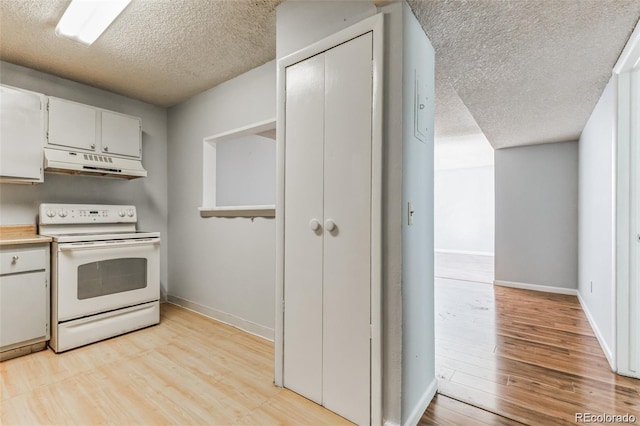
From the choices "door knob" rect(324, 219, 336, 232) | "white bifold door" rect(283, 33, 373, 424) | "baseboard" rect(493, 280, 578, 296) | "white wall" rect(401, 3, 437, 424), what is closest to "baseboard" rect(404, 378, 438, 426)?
"white wall" rect(401, 3, 437, 424)

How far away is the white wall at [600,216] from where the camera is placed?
2.24 meters

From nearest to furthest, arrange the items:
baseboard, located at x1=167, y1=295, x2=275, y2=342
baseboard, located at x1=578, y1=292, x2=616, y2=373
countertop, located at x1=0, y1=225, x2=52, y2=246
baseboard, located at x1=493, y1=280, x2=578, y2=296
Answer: baseboard, located at x1=578, y1=292, x2=616, y2=373 < countertop, located at x1=0, y1=225, x2=52, y2=246 < baseboard, located at x1=167, y1=295, x2=275, y2=342 < baseboard, located at x1=493, y1=280, x2=578, y2=296

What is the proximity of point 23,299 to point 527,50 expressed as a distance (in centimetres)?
392

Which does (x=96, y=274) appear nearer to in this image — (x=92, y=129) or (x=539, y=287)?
(x=92, y=129)

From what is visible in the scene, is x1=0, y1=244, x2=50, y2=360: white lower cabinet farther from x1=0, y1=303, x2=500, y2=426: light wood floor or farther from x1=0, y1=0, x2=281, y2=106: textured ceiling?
x1=0, y1=0, x2=281, y2=106: textured ceiling

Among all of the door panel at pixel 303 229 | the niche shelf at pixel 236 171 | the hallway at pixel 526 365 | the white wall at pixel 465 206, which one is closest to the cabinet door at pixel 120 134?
the niche shelf at pixel 236 171

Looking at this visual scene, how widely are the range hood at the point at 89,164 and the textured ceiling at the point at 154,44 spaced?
76cm

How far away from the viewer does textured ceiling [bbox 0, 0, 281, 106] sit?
1.88m

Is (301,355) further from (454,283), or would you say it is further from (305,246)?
(454,283)

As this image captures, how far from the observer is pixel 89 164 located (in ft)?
8.82

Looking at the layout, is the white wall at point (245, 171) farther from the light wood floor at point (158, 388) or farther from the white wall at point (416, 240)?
the white wall at point (416, 240)

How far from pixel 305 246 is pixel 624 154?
227cm

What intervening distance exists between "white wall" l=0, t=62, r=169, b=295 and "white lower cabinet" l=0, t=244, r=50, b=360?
0.61 metres

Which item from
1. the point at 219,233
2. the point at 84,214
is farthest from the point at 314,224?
the point at 84,214
